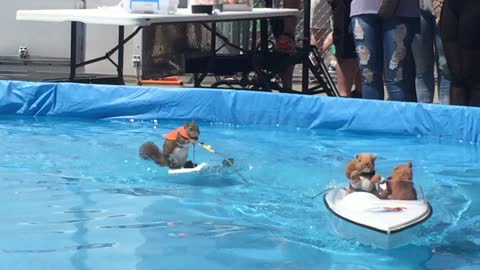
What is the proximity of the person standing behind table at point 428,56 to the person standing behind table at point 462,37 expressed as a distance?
0.18 m

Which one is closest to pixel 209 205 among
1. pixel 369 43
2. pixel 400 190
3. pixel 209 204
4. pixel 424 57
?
pixel 209 204

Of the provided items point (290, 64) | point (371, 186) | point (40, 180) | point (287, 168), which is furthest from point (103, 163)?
point (290, 64)

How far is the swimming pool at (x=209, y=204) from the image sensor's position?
3.29 m

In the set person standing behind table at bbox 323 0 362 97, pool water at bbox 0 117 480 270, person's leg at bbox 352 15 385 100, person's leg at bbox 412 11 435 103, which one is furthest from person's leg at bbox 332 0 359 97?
pool water at bbox 0 117 480 270

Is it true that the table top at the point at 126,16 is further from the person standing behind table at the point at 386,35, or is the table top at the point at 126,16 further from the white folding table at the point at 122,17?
the person standing behind table at the point at 386,35

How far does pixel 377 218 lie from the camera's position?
326 cm

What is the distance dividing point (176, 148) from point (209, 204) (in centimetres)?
47

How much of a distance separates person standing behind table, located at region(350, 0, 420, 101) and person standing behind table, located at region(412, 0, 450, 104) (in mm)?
55

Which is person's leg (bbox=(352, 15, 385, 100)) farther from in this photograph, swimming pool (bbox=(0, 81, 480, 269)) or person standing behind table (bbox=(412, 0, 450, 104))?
swimming pool (bbox=(0, 81, 480, 269))

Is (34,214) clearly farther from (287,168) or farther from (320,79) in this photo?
(320,79)

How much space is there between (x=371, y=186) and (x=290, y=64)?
4263 mm

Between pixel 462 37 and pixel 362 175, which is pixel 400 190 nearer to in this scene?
pixel 362 175

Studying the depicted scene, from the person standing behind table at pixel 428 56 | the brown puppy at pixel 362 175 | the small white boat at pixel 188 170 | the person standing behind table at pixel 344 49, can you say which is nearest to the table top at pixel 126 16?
the person standing behind table at pixel 344 49

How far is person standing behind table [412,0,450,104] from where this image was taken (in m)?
6.00
